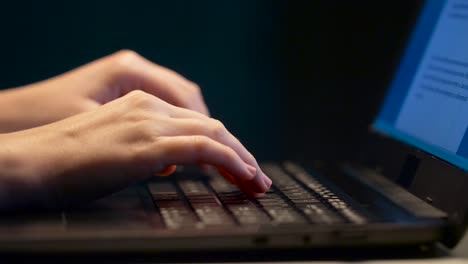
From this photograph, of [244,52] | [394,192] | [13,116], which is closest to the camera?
[394,192]

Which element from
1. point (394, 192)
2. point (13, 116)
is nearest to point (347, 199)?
point (394, 192)

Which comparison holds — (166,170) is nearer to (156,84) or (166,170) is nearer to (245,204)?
(245,204)

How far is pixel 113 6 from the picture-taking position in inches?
50.6

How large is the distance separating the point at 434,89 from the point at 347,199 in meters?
0.19

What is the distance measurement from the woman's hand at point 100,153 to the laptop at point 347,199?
0.08 feet

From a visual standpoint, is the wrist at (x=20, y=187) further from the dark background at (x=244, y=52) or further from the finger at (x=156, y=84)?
the dark background at (x=244, y=52)

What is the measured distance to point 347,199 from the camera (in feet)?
2.29

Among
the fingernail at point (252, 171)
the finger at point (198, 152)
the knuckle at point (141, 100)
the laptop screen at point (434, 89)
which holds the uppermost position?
the laptop screen at point (434, 89)

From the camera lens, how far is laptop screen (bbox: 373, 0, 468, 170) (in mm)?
751

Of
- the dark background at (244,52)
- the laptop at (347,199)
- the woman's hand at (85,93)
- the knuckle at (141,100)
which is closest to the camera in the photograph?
the laptop at (347,199)

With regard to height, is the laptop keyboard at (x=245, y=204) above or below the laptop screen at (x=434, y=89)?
below

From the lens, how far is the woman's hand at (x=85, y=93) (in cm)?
91

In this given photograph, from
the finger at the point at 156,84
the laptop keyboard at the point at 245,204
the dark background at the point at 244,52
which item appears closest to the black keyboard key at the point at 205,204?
the laptop keyboard at the point at 245,204

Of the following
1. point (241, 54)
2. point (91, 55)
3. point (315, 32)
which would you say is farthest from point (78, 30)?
point (315, 32)
